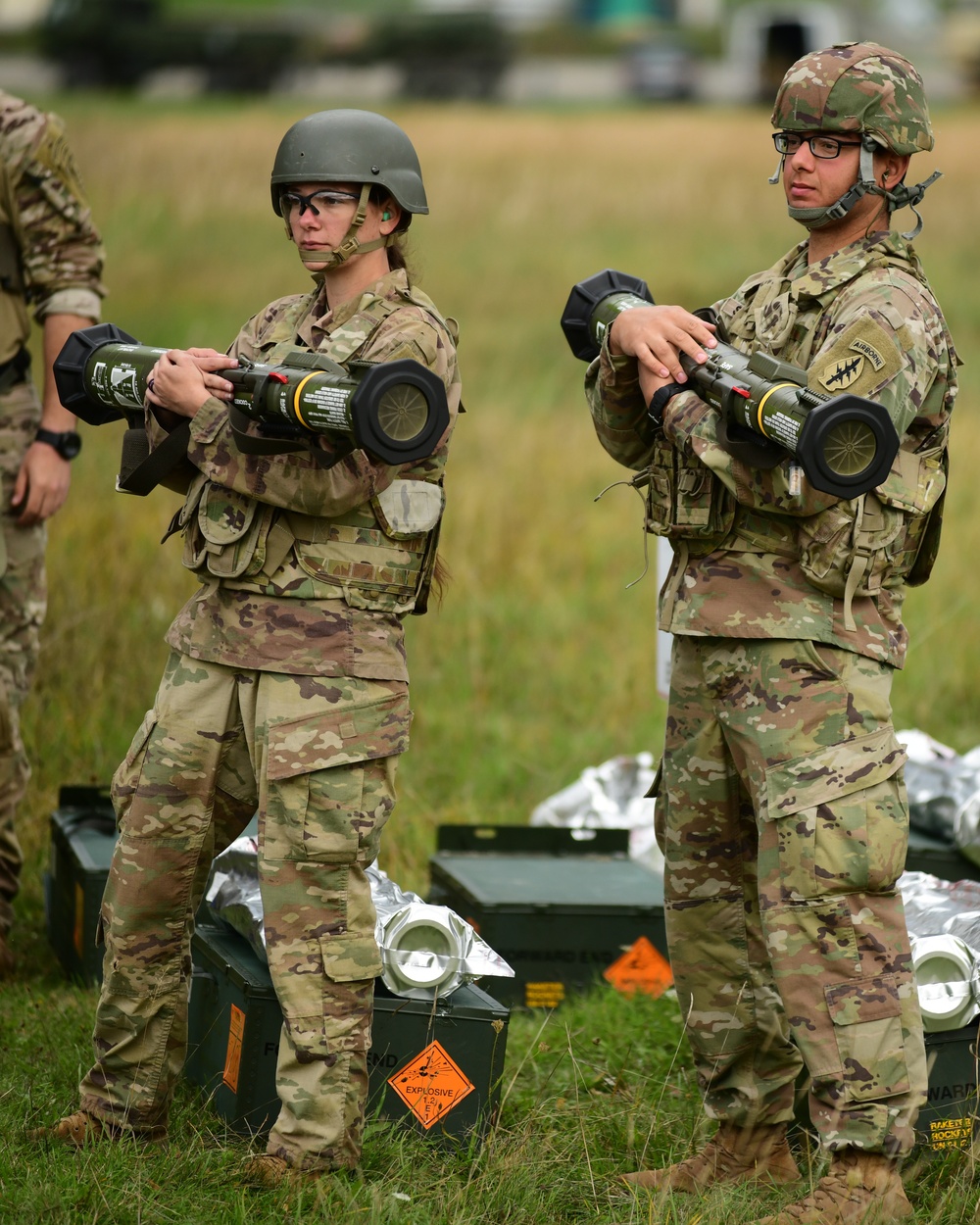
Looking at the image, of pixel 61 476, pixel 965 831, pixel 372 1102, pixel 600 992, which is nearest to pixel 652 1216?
pixel 372 1102

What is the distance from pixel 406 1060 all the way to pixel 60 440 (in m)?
2.25

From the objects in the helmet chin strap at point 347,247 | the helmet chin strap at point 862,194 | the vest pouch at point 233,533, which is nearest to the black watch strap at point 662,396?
the helmet chin strap at point 862,194

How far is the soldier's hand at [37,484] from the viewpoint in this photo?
4.94 m

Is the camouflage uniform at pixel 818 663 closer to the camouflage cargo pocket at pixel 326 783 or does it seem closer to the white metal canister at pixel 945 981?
the white metal canister at pixel 945 981

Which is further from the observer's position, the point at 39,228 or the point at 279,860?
the point at 39,228

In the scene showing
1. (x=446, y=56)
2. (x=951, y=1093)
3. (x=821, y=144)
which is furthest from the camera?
(x=446, y=56)

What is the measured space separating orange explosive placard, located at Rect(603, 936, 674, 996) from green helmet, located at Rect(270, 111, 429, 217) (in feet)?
7.83

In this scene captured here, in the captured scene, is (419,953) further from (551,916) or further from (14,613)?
(14,613)

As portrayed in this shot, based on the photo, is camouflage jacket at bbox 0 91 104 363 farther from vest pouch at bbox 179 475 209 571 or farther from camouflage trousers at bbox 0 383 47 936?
vest pouch at bbox 179 475 209 571

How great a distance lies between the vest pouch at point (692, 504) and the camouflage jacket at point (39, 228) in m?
2.27

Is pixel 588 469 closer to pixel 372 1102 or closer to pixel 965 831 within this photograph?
pixel 965 831

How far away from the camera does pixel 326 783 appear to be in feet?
11.3

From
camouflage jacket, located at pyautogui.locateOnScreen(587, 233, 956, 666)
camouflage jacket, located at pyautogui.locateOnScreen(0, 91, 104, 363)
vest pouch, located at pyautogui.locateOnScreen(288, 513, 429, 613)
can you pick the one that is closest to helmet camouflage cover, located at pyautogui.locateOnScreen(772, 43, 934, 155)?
camouflage jacket, located at pyautogui.locateOnScreen(587, 233, 956, 666)

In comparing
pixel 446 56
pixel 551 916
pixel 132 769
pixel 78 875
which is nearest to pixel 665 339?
pixel 132 769
